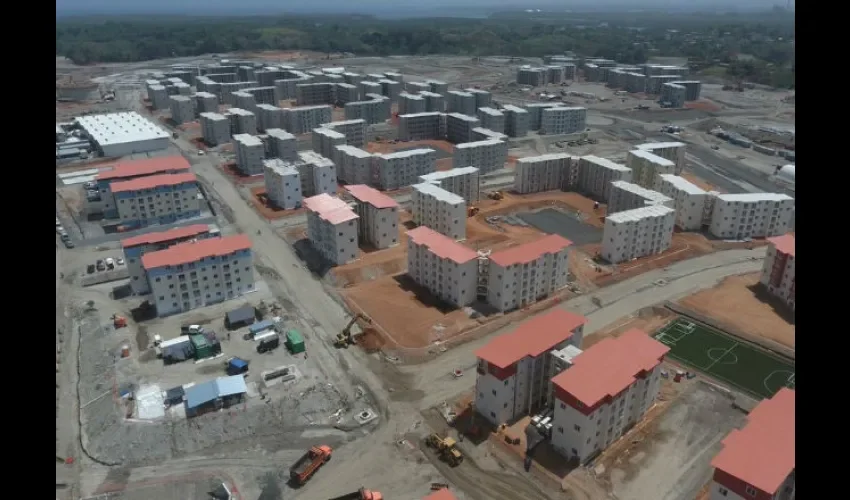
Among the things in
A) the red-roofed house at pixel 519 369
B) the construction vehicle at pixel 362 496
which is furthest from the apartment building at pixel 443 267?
the construction vehicle at pixel 362 496

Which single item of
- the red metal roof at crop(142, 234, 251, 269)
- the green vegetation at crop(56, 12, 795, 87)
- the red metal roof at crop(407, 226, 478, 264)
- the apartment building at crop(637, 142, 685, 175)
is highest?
the green vegetation at crop(56, 12, 795, 87)

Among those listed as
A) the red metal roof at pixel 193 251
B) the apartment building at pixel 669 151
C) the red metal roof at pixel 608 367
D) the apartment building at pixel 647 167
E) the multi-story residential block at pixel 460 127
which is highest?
the multi-story residential block at pixel 460 127

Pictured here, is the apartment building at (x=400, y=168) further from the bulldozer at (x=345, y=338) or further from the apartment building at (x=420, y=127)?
the bulldozer at (x=345, y=338)

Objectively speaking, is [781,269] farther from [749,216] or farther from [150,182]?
[150,182]

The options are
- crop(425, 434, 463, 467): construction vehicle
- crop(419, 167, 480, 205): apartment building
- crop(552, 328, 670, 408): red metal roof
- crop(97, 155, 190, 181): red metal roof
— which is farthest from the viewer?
crop(97, 155, 190, 181): red metal roof

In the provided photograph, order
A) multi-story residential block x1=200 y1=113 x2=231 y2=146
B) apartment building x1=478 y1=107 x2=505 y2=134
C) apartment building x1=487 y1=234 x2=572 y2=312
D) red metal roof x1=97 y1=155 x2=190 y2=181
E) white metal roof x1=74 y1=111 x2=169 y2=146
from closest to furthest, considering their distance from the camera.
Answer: apartment building x1=487 y1=234 x2=572 y2=312, red metal roof x1=97 y1=155 x2=190 y2=181, white metal roof x1=74 y1=111 x2=169 y2=146, multi-story residential block x1=200 y1=113 x2=231 y2=146, apartment building x1=478 y1=107 x2=505 y2=134

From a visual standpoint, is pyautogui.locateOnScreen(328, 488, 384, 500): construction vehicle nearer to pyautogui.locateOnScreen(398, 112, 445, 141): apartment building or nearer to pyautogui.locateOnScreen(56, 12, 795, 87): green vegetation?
pyautogui.locateOnScreen(398, 112, 445, 141): apartment building

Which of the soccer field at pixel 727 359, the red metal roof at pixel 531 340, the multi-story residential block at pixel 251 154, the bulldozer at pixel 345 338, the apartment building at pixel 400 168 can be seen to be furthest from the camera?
the multi-story residential block at pixel 251 154

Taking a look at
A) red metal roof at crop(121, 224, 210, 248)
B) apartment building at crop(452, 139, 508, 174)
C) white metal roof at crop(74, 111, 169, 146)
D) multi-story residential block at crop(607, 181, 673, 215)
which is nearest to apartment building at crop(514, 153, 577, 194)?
apartment building at crop(452, 139, 508, 174)
